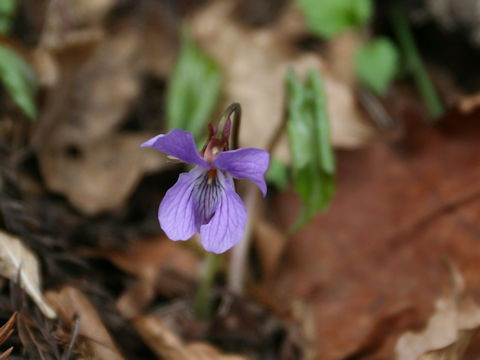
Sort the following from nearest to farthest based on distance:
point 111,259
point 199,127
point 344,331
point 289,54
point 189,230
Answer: point 189,230 < point 344,331 < point 111,259 < point 199,127 < point 289,54

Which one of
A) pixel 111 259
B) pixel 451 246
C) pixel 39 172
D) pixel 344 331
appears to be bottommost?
pixel 344 331

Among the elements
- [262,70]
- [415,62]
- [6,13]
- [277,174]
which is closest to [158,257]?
[277,174]

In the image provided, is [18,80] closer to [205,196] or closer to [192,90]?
[192,90]

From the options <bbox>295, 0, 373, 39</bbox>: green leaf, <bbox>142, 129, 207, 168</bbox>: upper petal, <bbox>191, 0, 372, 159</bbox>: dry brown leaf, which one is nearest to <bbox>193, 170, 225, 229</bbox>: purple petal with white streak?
<bbox>142, 129, 207, 168</bbox>: upper petal

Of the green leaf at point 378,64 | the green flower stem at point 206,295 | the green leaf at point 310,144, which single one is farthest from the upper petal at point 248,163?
the green leaf at point 378,64

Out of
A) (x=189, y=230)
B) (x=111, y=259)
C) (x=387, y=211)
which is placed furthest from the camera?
(x=387, y=211)

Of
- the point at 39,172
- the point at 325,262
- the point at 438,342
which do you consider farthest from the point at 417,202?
the point at 39,172

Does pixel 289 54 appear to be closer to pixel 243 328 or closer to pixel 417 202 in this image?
pixel 417 202
